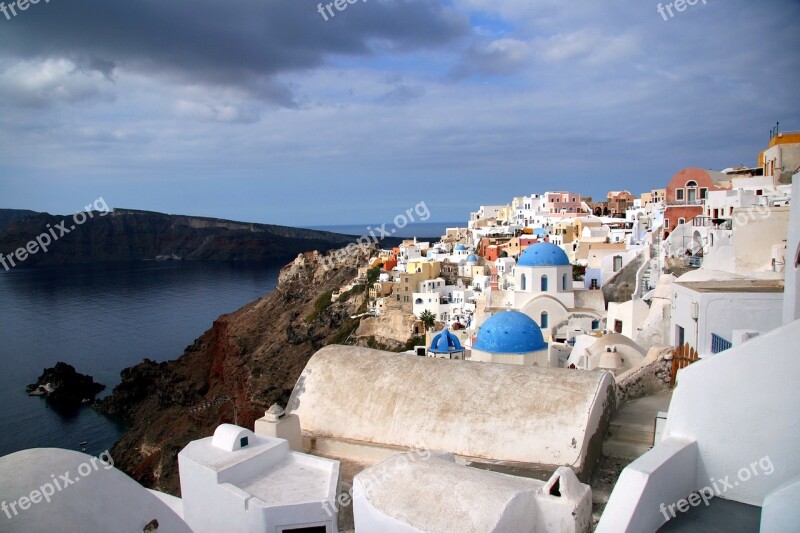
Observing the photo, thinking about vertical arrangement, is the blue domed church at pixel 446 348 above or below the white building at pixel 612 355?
below

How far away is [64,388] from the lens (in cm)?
3891

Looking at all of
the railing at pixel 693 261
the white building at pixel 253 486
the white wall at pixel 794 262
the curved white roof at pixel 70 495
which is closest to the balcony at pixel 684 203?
the railing at pixel 693 261

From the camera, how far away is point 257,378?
41.3 m

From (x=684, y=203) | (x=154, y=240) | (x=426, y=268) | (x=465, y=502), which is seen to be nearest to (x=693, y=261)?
(x=684, y=203)

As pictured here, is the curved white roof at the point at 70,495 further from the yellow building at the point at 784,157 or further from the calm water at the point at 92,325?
the yellow building at the point at 784,157

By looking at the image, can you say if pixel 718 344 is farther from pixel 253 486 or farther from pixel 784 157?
pixel 784 157

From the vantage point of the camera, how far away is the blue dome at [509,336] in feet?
55.3

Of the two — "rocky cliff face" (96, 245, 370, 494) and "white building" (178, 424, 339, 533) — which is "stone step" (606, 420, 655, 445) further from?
"rocky cliff face" (96, 245, 370, 494)

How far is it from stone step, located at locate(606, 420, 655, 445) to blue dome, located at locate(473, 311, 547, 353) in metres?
8.77

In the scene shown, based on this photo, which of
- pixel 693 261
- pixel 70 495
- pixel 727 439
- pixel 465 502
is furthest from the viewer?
pixel 693 261

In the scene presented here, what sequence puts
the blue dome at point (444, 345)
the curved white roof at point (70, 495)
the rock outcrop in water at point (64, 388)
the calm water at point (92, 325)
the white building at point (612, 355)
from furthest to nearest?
the rock outcrop in water at point (64, 388) → the calm water at point (92, 325) → the blue dome at point (444, 345) → the white building at point (612, 355) → the curved white roof at point (70, 495)

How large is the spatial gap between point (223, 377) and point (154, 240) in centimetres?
11609

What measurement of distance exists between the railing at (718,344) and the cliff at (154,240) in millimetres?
133079

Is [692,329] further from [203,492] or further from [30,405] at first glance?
[30,405]
